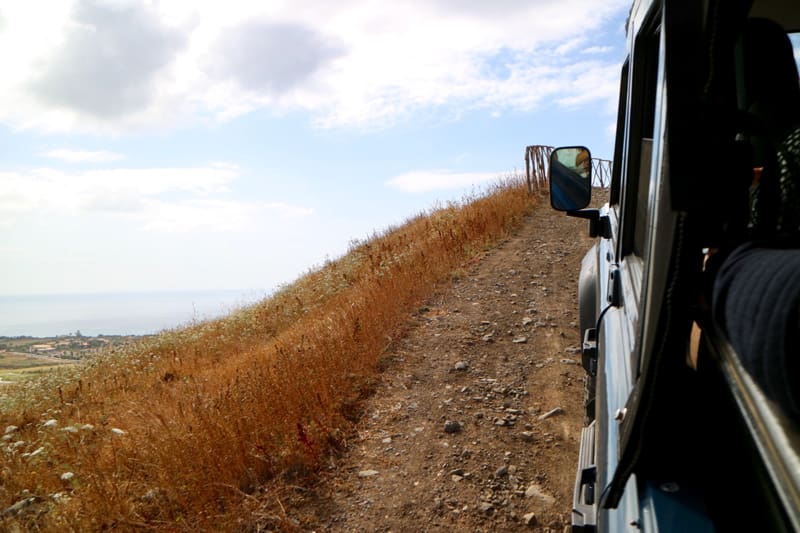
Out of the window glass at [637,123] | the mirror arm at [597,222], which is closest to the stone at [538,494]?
the mirror arm at [597,222]

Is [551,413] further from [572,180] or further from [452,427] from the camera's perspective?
[572,180]

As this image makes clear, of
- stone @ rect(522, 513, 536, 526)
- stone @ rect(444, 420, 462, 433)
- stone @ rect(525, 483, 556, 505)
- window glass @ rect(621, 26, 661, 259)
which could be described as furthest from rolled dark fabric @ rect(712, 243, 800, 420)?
stone @ rect(444, 420, 462, 433)

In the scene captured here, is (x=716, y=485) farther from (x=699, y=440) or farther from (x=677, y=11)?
(x=677, y=11)

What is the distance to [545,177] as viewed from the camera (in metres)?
16.8

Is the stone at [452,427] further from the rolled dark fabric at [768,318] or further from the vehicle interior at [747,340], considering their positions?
the rolled dark fabric at [768,318]

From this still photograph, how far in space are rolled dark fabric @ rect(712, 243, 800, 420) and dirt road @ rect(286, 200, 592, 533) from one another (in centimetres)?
310

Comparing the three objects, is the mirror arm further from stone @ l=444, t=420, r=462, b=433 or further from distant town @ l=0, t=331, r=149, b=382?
distant town @ l=0, t=331, r=149, b=382

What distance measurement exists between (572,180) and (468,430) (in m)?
2.42

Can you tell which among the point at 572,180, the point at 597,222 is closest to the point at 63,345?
the point at 597,222

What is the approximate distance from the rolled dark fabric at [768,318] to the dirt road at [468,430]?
310 cm

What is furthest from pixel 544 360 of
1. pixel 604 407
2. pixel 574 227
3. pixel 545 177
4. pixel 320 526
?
pixel 545 177

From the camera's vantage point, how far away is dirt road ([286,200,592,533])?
146 inches

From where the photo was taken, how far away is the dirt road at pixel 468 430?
12.2 feet

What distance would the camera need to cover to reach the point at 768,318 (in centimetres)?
67
